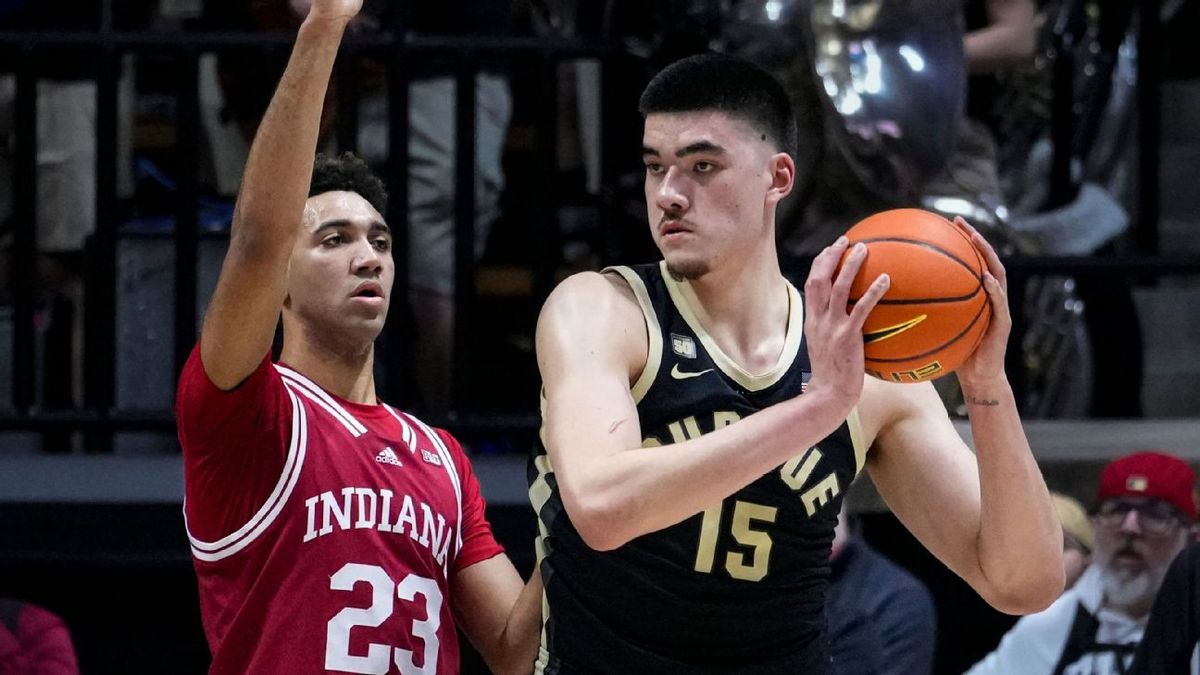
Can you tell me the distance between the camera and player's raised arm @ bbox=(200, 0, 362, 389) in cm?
351

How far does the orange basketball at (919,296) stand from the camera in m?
3.28

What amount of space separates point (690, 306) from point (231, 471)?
37.2 inches

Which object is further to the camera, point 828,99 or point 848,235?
point 828,99

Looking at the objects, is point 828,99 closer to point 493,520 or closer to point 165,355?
point 493,520

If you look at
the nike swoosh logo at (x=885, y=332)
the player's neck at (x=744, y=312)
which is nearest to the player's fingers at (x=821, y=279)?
the nike swoosh logo at (x=885, y=332)

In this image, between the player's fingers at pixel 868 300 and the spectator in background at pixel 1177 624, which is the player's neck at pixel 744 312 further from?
the spectator in background at pixel 1177 624

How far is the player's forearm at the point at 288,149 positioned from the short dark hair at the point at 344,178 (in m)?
0.75

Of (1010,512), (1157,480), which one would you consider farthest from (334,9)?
(1157,480)

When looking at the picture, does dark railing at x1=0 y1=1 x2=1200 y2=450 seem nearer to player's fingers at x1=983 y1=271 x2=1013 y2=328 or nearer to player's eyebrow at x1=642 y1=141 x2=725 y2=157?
player's eyebrow at x1=642 y1=141 x2=725 y2=157

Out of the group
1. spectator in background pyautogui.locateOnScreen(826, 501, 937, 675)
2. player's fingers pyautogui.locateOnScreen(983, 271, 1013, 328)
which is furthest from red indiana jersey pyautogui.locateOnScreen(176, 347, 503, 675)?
spectator in background pyautogui.locateOnScreen(826, 501, 937, 675)

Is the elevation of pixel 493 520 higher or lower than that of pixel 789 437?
lower

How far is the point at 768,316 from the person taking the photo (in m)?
3.87

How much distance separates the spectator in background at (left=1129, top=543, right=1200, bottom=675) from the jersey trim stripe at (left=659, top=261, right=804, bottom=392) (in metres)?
2.15

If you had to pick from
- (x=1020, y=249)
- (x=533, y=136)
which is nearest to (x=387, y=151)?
(x=533, y=136)
